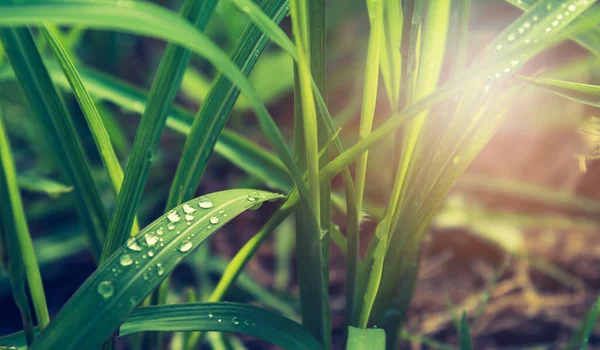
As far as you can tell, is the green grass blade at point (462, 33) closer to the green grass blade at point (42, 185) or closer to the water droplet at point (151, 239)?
the water droplet at point (151, 239)

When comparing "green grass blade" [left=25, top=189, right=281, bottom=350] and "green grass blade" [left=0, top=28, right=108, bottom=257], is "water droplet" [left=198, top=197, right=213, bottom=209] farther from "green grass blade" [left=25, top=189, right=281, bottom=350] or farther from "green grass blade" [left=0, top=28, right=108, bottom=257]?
"green grass blade" [left=0, top=28, right=108, bottom=257]

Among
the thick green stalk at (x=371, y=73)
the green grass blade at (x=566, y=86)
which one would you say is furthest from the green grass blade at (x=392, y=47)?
the green grass blade at (x=566, y=86)

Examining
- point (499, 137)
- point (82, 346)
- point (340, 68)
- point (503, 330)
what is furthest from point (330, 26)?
point (82, 346)

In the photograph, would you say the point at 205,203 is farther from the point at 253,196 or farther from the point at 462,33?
the point at 462,33

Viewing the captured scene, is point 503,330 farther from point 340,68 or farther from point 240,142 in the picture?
point 340,68

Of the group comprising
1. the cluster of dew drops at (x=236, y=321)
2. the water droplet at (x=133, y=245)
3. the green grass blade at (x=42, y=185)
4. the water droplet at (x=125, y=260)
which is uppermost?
the green grass blade at (x=42, y=185)

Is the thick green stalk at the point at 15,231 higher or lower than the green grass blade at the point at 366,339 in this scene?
higher

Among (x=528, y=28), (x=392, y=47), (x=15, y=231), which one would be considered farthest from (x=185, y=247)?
(x=528, y=28)
